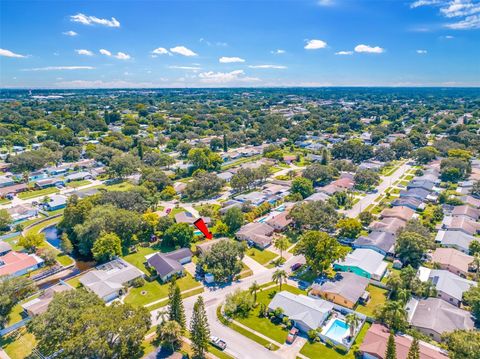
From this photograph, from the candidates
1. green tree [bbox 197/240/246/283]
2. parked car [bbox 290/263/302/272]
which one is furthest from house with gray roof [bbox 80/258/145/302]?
parked car [bbox 290/263/302/272]

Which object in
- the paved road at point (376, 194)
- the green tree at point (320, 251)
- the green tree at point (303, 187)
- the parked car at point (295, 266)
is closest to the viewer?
the green tree at point (320, 251)

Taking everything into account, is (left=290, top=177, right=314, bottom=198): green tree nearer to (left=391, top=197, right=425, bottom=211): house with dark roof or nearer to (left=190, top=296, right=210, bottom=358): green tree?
(left=391, top=197, right=425, bottom=211): house with dark roof

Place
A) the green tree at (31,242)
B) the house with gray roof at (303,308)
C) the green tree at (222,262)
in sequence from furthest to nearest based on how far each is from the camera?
the green tree at (31,242), the green tree at (222,262), the house with gray roof at (303,308)

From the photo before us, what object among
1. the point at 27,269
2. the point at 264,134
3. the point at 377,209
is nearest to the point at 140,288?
the point at 27,269

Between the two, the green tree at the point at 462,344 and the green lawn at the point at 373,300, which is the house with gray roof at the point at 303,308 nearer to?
the green lawn at the point at 373,300

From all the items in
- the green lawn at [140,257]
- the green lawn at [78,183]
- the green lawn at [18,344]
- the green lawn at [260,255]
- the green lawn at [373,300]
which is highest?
the green lawn at [78,183]

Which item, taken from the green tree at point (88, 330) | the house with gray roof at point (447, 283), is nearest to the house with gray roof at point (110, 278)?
the green tree at point (88, 330)

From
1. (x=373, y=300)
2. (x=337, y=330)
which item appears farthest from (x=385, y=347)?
(x=373, y=300)

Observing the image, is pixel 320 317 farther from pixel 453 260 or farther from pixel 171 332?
pixel 453 260
